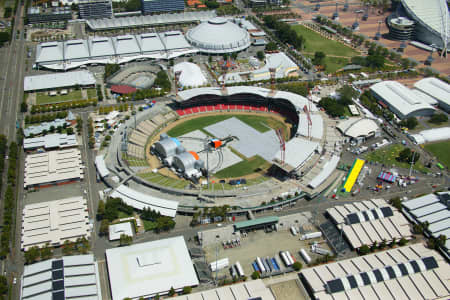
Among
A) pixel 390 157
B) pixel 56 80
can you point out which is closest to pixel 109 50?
pixel 56 80

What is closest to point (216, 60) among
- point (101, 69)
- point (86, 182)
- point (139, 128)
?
point (101, 69)

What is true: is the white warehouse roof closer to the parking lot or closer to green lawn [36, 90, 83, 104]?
green lawn [36, 90, 83, 104]

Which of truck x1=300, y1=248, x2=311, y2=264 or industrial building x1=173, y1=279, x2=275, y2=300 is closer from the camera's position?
industrial building x1=173, y1=279, x2=275, y2=300

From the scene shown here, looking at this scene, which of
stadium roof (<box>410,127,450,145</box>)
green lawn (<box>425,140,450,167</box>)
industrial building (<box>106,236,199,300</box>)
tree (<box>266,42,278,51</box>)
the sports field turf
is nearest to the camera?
industrial building (<box>106,236,199,300</box>)

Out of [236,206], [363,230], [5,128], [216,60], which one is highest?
[216,60]

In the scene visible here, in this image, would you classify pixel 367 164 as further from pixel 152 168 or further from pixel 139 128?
pixel 139 128

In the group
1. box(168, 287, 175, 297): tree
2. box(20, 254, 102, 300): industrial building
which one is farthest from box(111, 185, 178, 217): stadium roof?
box(168, 287, 175, 297): tree
